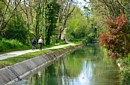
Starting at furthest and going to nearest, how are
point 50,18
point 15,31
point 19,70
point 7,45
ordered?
point 50,18 → point 15,31 → point 7,45 → point 19,70

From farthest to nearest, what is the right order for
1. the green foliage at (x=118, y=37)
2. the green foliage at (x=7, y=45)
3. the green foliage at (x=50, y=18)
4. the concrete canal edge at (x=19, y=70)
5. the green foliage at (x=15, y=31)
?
the green foliage at (x=50, y=18)
the green foliage at (x=15, y=31)
the green foliage at (x=7, y=45)
the green foliage at (x=118, y=37)
the concrete canal edge at (x=19, y=70)

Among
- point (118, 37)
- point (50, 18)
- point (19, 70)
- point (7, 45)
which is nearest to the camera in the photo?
point (19, 70)

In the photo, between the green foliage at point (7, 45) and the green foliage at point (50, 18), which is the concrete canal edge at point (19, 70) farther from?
the green foliage at point (50, 18)

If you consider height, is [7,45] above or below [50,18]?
below

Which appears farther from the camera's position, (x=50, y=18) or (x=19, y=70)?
(x=50, y=18)

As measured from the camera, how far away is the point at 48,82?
25156 millimetres

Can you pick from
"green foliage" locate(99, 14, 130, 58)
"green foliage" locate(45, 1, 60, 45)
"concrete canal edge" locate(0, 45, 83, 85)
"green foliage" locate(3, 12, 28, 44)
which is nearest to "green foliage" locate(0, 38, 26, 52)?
"green foliage" locate(3, 12, 28, 44)

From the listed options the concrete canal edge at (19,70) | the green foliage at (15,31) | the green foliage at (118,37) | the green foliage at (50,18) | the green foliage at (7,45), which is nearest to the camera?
the concrete canal edge at (19,70)

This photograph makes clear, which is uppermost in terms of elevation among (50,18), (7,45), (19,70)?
(50,18)

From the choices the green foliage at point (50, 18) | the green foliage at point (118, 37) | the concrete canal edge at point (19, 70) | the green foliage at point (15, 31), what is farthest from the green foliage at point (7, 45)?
the green foliage at point (50, 18)

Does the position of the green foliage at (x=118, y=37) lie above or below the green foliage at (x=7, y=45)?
above

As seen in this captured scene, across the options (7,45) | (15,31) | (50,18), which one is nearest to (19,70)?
(7,45)

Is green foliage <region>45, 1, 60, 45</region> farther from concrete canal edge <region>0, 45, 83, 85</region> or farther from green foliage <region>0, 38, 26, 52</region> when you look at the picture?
concrete canal edge <region>0, 45, 83, 85</region>

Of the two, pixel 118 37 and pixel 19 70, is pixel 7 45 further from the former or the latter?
pixel 19 70
